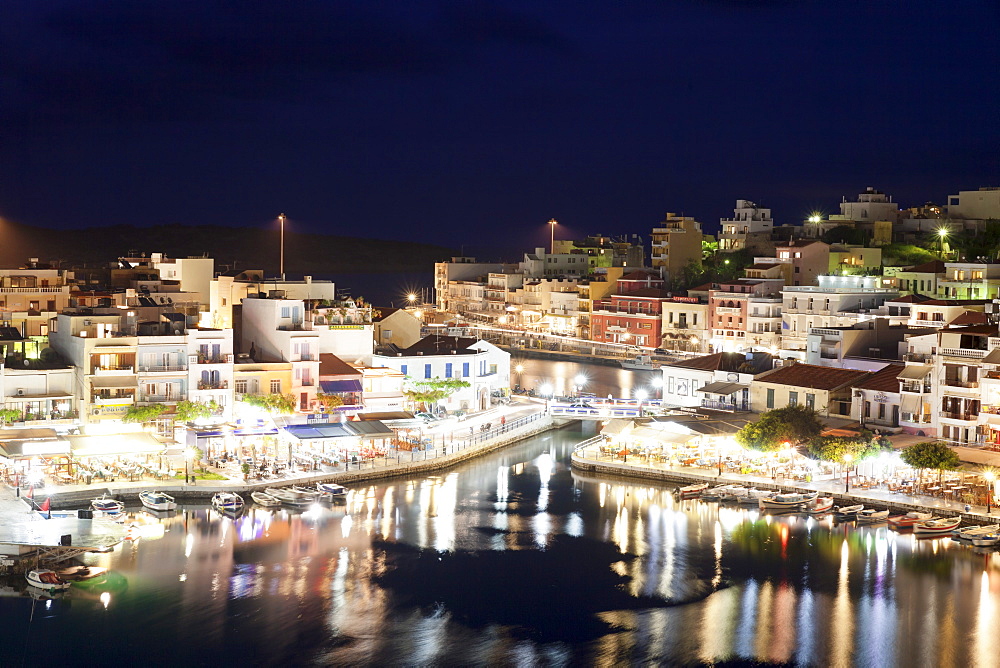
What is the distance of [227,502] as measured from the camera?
27.2 metres

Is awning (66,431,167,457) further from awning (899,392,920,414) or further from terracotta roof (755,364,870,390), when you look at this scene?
awning (899,392,920,414)

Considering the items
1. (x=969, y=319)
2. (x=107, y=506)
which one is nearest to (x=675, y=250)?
(x=969, y=319)

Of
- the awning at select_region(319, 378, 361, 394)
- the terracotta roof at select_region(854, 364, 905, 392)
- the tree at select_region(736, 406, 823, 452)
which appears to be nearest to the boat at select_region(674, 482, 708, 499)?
the tree at select_region(736, 406, 823, 452)

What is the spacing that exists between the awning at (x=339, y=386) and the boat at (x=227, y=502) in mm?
6873

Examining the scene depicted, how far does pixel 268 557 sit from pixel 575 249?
2481 inches

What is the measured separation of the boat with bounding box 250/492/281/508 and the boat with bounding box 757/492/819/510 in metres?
10.9

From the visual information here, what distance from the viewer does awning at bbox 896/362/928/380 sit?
104ft

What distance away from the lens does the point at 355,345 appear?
37062 millimetres

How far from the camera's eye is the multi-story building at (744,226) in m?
68.4

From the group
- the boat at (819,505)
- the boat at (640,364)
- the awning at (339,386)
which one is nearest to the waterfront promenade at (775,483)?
the boat at (819,505)

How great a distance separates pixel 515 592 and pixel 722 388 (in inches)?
637

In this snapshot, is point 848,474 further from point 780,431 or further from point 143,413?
point 143,413

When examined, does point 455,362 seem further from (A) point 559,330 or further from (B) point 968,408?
(A) point 559,330

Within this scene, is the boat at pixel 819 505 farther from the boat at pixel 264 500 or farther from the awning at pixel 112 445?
the awning at pixel 112 445
